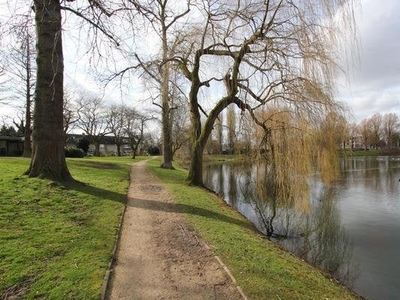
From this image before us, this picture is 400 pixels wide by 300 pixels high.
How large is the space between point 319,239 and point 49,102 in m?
8.76

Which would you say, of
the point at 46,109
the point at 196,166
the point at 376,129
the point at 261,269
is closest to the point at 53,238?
the point at 261,269

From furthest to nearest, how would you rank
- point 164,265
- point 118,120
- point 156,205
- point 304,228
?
point 118,120
point 304,228
point 156,205
point 164,265

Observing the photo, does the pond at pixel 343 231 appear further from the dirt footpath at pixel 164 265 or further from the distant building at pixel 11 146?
the distant building at pixel 11 146

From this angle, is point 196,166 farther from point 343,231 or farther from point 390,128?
point 390,128

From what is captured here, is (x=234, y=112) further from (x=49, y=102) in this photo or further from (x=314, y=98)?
(x=49, y=102)

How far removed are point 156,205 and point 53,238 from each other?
154 inches

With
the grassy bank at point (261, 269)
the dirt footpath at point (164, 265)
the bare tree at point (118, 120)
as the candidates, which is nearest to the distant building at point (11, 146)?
the bare tree at point (118, 120)

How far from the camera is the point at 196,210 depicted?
9453 millimetres

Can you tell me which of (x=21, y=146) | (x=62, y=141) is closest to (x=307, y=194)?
(x=62, y=141)

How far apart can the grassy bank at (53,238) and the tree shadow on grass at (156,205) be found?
0.30 ft

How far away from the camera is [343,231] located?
1109 centimetres

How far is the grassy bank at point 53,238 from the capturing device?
446cm

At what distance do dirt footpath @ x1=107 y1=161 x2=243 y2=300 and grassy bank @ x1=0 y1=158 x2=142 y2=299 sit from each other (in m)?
0.29

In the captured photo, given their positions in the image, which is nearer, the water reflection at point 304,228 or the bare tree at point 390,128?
the water reflection at point 304,228
